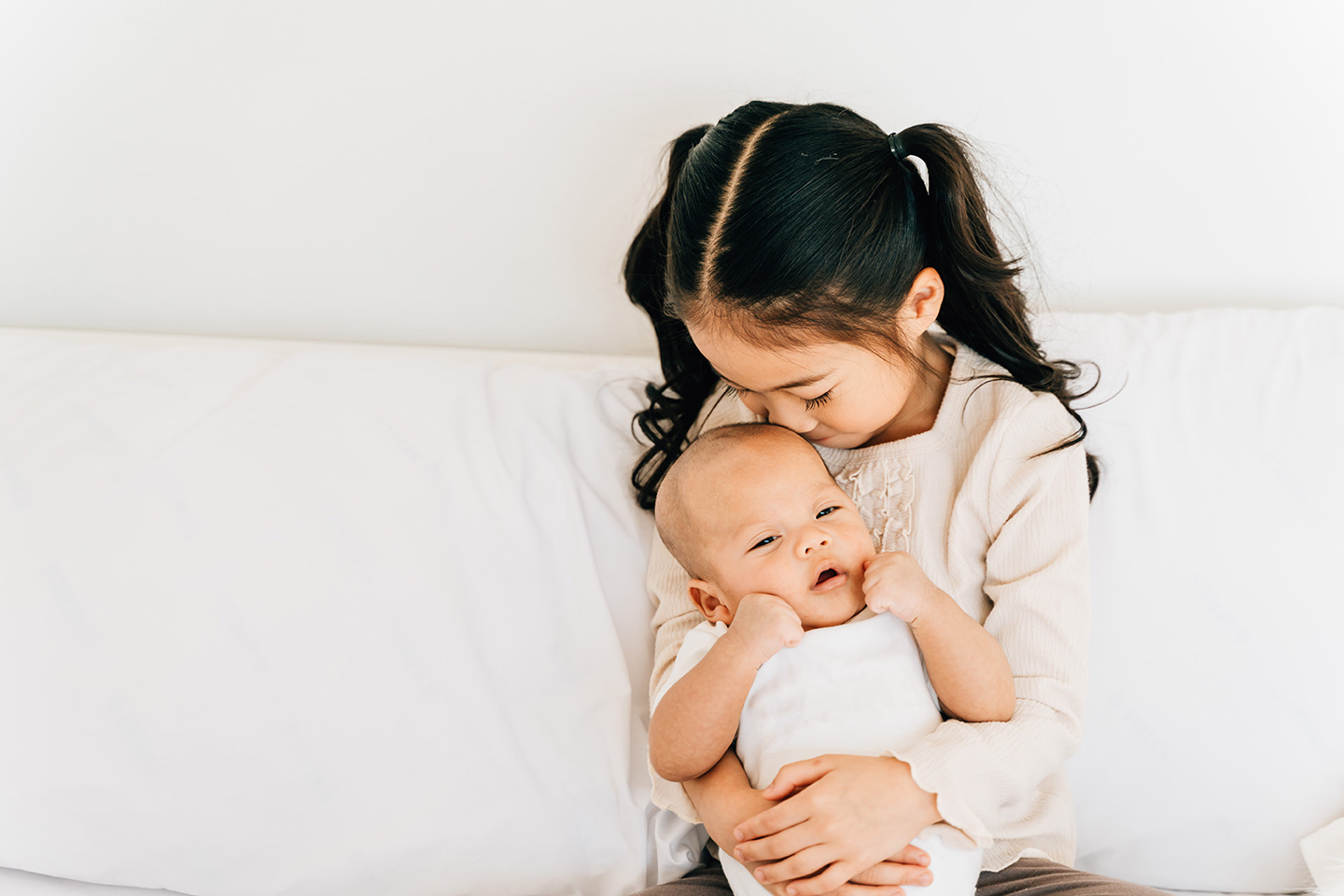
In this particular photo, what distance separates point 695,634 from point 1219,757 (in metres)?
0.65

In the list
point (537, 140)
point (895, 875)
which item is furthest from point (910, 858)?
point (537, 140)

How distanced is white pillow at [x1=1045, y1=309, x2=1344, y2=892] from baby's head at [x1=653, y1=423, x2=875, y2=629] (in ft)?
1.26

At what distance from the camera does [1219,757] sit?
1096 millimetres

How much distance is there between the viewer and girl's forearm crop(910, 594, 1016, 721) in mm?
916

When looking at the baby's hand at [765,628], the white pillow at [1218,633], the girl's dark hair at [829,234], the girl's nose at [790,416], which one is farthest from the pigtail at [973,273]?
the baby's hand at [765,628]

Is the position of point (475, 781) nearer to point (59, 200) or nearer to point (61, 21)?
point (59, 200)

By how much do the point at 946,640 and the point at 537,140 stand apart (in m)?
0.91

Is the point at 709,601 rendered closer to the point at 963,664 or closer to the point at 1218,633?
the point at 963,664

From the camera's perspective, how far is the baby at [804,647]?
920 mm

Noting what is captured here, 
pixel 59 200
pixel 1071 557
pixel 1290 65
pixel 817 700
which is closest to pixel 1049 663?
pixel 1071 557

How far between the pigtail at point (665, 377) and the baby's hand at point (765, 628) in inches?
11.6

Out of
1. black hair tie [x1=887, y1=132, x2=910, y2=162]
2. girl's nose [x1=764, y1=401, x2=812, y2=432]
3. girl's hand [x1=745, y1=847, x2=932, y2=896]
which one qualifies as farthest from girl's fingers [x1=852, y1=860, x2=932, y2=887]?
black hair tie [x1=887, y1=132, x2=910, y2=162]

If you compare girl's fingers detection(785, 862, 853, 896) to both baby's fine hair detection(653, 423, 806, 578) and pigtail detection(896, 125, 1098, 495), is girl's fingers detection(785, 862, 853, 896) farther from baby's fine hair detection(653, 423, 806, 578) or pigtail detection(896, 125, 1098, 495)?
pigtail detection(896, 125, 1098, 495)

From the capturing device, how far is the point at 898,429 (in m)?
1.15
